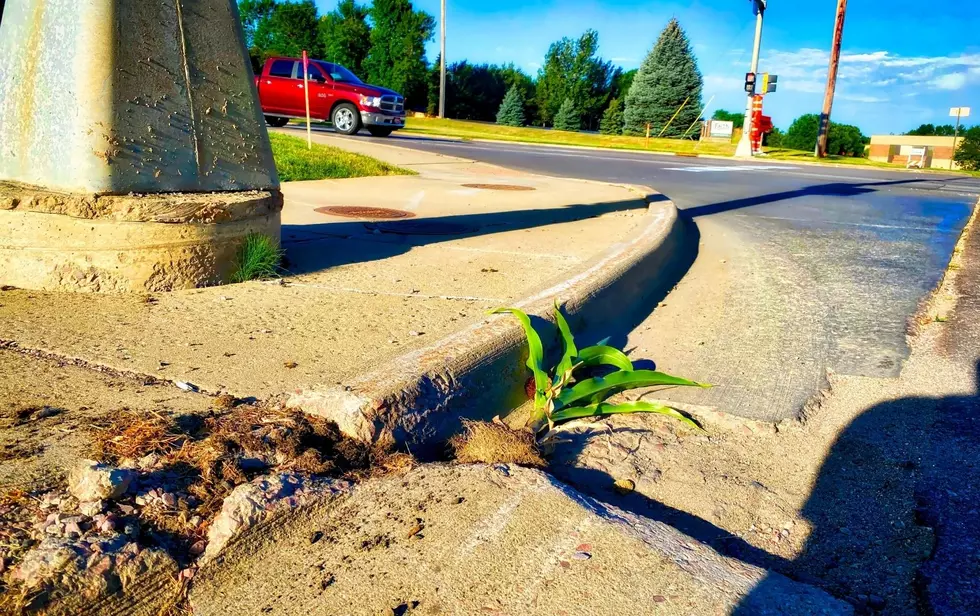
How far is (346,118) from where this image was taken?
67.2ft

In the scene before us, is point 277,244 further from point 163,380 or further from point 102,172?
point 163,380

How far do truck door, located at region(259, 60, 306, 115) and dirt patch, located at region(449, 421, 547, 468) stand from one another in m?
19.6

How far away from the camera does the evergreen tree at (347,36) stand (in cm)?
5194

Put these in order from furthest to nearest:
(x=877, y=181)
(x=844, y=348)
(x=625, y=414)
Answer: (x=877, y=181)
(x=844, y=348)
(x=625, y=414)

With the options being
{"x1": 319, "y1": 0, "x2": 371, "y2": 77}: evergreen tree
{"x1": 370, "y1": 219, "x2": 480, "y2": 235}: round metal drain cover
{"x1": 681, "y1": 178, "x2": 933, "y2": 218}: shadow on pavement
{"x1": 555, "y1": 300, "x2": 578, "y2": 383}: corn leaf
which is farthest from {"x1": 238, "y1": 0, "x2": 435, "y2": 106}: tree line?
{"x1": 555, "y1": 300, "x2": 578, "y2": 383}: corn leaf

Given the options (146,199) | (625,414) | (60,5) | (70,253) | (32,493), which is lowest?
(625,414)

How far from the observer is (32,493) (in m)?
1.89

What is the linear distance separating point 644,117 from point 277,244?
142 feet

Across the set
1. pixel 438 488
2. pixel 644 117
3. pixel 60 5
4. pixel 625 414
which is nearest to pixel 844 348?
pixel 625 414

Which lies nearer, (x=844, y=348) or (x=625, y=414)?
(x=625, y=414)

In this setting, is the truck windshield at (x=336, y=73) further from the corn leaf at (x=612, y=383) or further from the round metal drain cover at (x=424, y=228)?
the corn leaf at (x=612, y=383)

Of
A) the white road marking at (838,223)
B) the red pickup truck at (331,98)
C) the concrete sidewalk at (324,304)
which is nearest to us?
the concrete sidewalk at (324,304)

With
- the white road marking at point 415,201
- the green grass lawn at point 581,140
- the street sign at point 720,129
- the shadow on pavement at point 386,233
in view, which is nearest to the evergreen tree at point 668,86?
the street sign at point 720,129

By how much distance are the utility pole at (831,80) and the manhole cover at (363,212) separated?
26.0 metres
